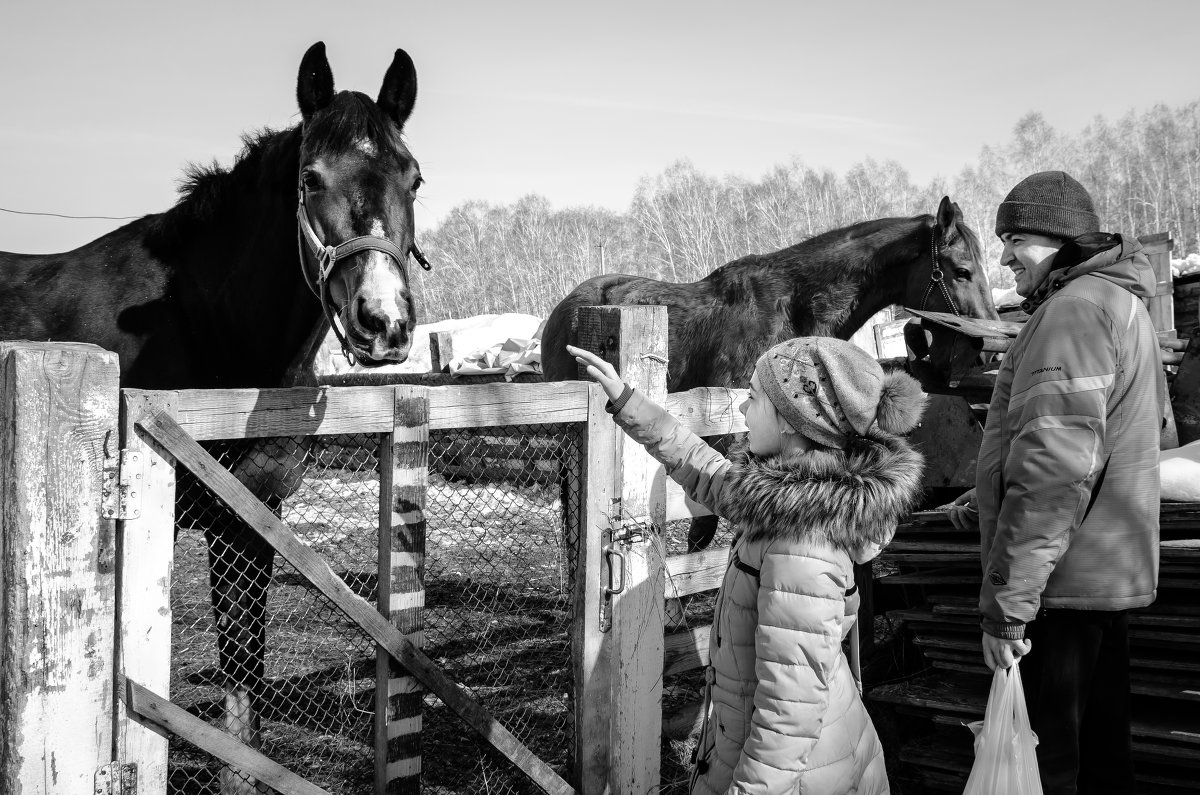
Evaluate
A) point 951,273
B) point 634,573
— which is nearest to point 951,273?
point 951,273

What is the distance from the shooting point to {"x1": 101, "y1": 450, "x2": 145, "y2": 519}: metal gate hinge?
1.99 m

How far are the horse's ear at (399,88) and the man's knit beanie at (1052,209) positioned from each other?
2266 millimetres

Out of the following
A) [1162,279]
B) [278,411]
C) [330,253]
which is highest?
[1162,279]

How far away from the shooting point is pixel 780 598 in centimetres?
187

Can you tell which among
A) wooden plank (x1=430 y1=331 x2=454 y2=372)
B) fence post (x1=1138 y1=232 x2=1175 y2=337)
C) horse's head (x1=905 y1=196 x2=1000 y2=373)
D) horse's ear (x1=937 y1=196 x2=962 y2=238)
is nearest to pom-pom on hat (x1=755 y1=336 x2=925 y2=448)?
horse's head (x1=905 y1=196 x2=1000 y2=373)

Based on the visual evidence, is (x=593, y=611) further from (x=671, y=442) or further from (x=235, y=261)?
(x=235, y=261)

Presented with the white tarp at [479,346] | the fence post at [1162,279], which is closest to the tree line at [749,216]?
the white tarp at [479,346]

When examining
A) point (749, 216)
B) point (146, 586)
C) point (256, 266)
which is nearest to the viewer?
point (146, 586)

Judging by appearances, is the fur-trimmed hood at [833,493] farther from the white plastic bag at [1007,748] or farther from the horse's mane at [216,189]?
the horse's mane at [216,189]

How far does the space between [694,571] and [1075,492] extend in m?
1.57

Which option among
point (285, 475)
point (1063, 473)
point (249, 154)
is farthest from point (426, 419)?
point (1063, 473)

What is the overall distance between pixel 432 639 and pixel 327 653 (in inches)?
24.6

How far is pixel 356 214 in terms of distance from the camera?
9.02 feet

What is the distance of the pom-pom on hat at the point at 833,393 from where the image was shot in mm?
2043
